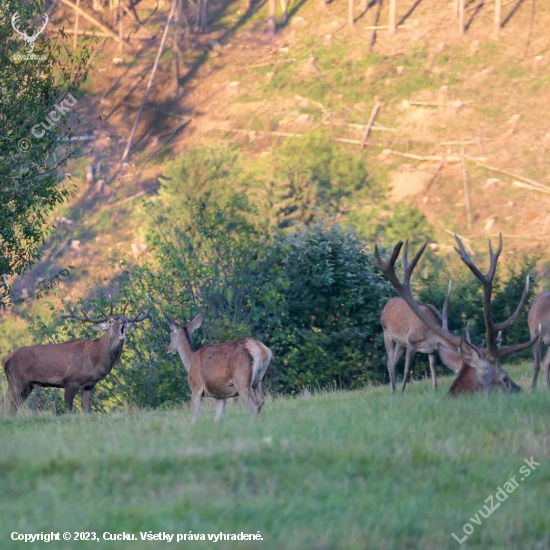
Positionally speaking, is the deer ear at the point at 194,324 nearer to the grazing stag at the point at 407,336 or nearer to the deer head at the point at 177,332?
the deer head at the point at 177,332

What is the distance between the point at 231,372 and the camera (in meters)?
10.7

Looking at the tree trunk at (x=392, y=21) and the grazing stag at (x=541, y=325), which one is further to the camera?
the tree trunk at (x=392, y=21)

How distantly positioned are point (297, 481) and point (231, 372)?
14.2 ft

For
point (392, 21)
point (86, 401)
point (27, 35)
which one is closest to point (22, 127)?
point (27, 35)

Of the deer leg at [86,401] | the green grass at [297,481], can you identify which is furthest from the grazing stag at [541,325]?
the deer leg at [86,401]

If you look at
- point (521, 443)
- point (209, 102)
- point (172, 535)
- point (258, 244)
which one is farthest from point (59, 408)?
point (209, 102)

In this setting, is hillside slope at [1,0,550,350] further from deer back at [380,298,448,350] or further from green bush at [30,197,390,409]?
deer back at [380,298,448,350]

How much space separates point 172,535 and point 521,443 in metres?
3.56

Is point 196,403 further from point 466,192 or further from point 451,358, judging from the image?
point 466,192

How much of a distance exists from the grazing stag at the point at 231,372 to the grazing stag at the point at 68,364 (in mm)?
4349

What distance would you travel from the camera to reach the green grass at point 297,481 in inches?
215

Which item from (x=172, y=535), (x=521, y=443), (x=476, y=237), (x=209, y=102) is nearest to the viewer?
(x=172, y=535)

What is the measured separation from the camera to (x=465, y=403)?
31.5 feet

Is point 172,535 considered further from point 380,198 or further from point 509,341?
point 380,198
